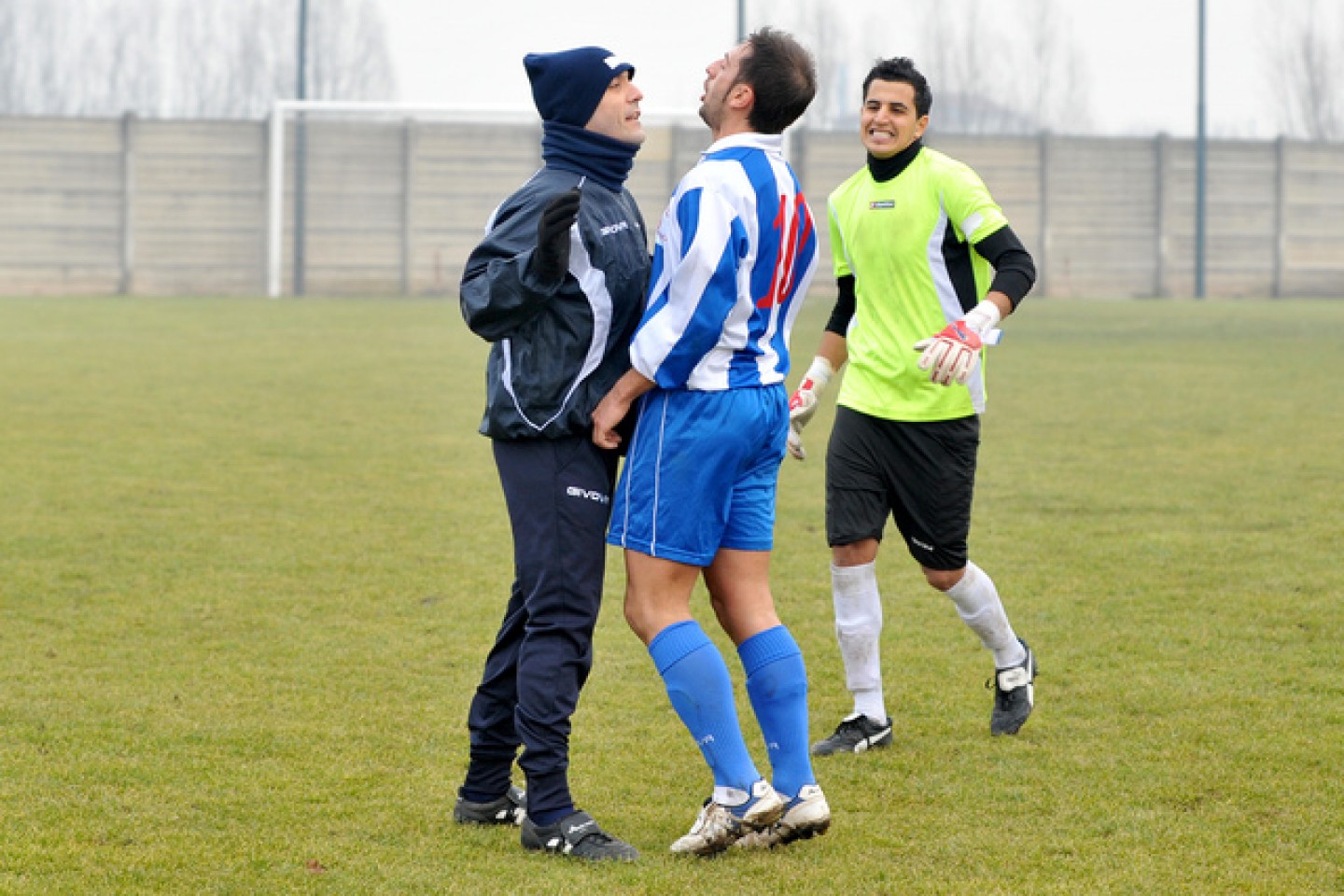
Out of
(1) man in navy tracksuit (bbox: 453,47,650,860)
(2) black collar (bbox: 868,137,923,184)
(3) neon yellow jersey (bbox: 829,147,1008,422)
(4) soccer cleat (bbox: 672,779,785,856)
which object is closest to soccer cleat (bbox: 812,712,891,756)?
(3) neon yellow jersey (bbox: 829,147,1008,422)

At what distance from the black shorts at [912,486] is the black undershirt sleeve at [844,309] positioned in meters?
0.36

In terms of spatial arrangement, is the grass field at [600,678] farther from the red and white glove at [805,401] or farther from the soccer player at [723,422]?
the red and white glove at [805,401]

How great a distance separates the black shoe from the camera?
3.79 meters

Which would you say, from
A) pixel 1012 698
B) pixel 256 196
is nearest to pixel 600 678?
pixel 1012 698

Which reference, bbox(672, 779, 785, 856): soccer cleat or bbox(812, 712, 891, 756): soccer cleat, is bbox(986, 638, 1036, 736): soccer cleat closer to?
bbox(812, 712, 891, 756): soccer cleat

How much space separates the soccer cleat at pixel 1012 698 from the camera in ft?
16.4

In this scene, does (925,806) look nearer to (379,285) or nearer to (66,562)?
(66,562)

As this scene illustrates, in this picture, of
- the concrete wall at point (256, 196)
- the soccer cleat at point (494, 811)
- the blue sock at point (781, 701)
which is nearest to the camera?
the blue sock at point (781, 701)

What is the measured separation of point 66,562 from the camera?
24.8 ft

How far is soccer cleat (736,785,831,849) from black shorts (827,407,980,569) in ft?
4.03

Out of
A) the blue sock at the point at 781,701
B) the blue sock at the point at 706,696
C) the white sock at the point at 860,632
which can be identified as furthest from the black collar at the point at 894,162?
the blue sock at the point at 706,696

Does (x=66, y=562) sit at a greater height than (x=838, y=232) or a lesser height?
lesser

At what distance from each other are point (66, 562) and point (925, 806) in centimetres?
466

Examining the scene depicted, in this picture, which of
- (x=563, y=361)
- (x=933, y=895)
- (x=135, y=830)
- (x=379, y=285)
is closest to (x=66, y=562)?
(x=135, y=830)
